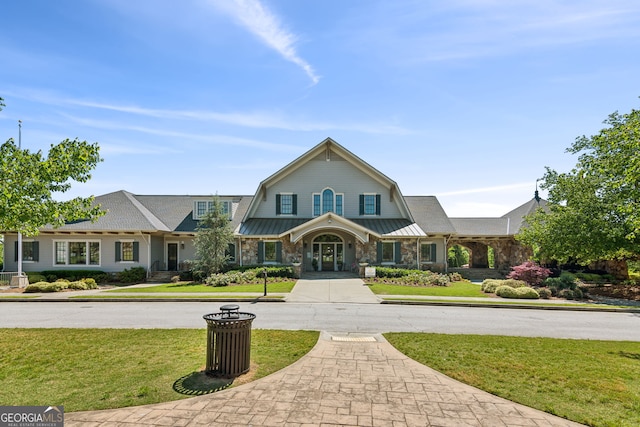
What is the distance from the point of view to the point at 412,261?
2803 centimetres

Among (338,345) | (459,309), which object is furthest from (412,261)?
(338,345)

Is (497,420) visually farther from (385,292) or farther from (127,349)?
(385,292)

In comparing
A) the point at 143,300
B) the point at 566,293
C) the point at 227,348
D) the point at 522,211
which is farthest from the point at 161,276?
the point at 522,211

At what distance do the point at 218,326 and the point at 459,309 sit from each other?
11.6 metres

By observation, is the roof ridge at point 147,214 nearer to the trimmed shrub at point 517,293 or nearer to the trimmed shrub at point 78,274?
the trimmed shrub at point 78,274

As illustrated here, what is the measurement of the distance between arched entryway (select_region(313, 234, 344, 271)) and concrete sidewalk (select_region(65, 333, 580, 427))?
2164 cm

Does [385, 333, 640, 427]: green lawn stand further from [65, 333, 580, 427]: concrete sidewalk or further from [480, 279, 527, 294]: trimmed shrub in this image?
[480, 279, 527, 294]: trimmed shrub

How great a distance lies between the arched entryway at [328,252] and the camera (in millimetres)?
28844

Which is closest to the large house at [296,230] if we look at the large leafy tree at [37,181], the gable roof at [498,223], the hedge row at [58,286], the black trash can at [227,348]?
the gable roof at [498,223]

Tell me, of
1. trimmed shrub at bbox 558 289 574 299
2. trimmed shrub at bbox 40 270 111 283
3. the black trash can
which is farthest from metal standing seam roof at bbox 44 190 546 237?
the black trash can

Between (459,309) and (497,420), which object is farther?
(459,309)

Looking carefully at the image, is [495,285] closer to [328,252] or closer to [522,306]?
[522,306]

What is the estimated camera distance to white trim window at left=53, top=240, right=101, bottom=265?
26.6m

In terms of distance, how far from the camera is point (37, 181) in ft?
30.4
